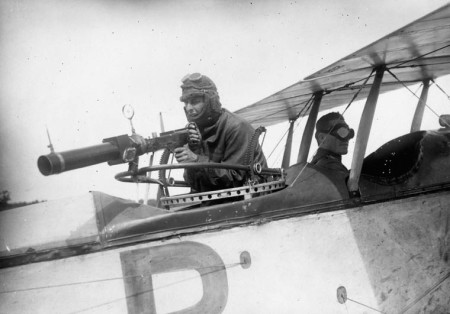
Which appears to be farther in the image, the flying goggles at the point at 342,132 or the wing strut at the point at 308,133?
the wing strut at the point at 308,133

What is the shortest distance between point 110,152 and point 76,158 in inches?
14.3

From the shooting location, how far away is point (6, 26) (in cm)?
395

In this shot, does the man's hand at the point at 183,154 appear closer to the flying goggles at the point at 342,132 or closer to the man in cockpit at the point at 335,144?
the man in cockpit at the point at 335,144

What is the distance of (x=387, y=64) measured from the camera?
15.2 ft

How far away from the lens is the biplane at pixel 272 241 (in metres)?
2.94

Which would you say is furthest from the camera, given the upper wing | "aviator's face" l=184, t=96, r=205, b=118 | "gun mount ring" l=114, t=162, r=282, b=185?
"aviator's face" l=184, t=96, r=205, b=118

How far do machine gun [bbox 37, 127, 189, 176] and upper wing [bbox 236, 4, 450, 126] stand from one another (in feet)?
5.66

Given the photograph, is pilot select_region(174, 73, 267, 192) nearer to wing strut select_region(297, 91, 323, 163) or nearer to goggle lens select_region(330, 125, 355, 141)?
goggle lens select_region(330, 125, 355, 141)

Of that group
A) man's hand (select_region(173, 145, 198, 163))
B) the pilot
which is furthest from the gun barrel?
the pilot

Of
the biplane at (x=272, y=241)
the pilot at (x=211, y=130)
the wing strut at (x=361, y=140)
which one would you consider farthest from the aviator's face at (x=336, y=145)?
the pilot at (x=211, y=130)

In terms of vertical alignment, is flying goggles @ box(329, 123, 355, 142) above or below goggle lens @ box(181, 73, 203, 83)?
below

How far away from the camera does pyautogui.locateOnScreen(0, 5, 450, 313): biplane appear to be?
2.94 m

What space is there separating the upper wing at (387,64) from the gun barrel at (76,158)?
238 centimetres

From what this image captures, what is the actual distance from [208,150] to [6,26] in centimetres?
229
